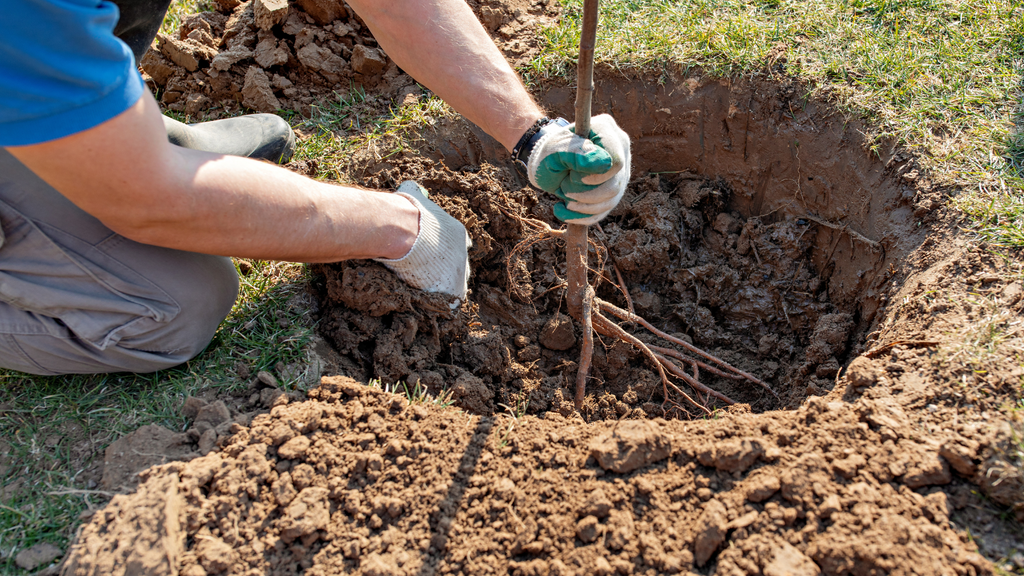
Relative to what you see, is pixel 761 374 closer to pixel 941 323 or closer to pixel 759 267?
pixel 759 267

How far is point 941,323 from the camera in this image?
1.75 meters

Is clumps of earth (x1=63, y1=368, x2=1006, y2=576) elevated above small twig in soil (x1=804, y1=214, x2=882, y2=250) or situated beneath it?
situated beneath

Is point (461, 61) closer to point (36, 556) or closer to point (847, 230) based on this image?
point (847, 230)

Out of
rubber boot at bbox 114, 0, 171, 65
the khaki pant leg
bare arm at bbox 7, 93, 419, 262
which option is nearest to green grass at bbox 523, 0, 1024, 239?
bare arm at bbox 7, 93, 419, 262

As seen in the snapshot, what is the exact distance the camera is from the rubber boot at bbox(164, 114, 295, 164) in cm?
238

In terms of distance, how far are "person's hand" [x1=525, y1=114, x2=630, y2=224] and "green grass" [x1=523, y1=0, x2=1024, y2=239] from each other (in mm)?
1003

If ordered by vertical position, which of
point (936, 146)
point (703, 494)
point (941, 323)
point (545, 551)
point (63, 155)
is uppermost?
point (936, 146)

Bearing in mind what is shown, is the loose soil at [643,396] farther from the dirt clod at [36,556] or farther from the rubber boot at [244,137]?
the rubber boot at [244,137]

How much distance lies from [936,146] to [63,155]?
108 inches

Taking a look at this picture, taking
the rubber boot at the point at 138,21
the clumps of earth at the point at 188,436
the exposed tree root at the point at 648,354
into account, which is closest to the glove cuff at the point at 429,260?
the exposed tree root at the point at 648,354

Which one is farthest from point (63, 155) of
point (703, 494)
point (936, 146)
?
point (936, 146)

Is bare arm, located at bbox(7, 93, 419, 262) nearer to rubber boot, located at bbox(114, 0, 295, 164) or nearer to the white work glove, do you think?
the white work glove

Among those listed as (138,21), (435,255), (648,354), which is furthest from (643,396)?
(138,21)

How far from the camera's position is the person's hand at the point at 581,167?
5.87 ft
